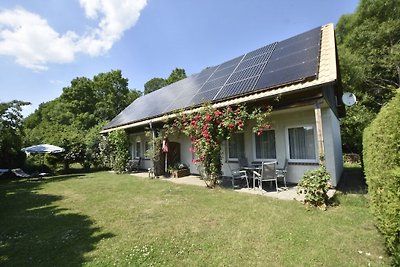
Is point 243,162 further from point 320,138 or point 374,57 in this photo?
point 374,57

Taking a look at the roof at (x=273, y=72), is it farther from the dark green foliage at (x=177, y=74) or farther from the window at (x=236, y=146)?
the dark green foliage at (x=177, y=74)

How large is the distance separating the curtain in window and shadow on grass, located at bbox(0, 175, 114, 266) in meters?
7.13

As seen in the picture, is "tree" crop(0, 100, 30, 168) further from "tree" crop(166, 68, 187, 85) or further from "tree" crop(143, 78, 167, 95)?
"tree" crop(143, 78, 167, 95)

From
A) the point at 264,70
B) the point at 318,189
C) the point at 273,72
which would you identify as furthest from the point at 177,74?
the point at 318,189

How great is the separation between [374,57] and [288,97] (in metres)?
18.2

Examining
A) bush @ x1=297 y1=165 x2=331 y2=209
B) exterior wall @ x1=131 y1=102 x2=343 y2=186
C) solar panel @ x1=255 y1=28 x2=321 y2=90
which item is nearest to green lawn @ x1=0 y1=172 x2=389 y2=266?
bush @ x1=297 y1=165 x2=331 y2=209

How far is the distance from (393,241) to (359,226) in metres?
1.90

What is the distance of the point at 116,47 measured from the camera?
16.8m

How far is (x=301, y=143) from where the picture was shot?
9.01 meters

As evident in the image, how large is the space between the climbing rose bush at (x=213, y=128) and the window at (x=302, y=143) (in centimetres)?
130

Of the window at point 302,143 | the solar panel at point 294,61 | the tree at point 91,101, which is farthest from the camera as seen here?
the tree at point 91,101

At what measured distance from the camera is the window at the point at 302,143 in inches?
344

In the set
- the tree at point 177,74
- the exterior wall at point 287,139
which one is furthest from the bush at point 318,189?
the tree at point 177,74

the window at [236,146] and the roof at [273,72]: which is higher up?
the roof at [273,72]
